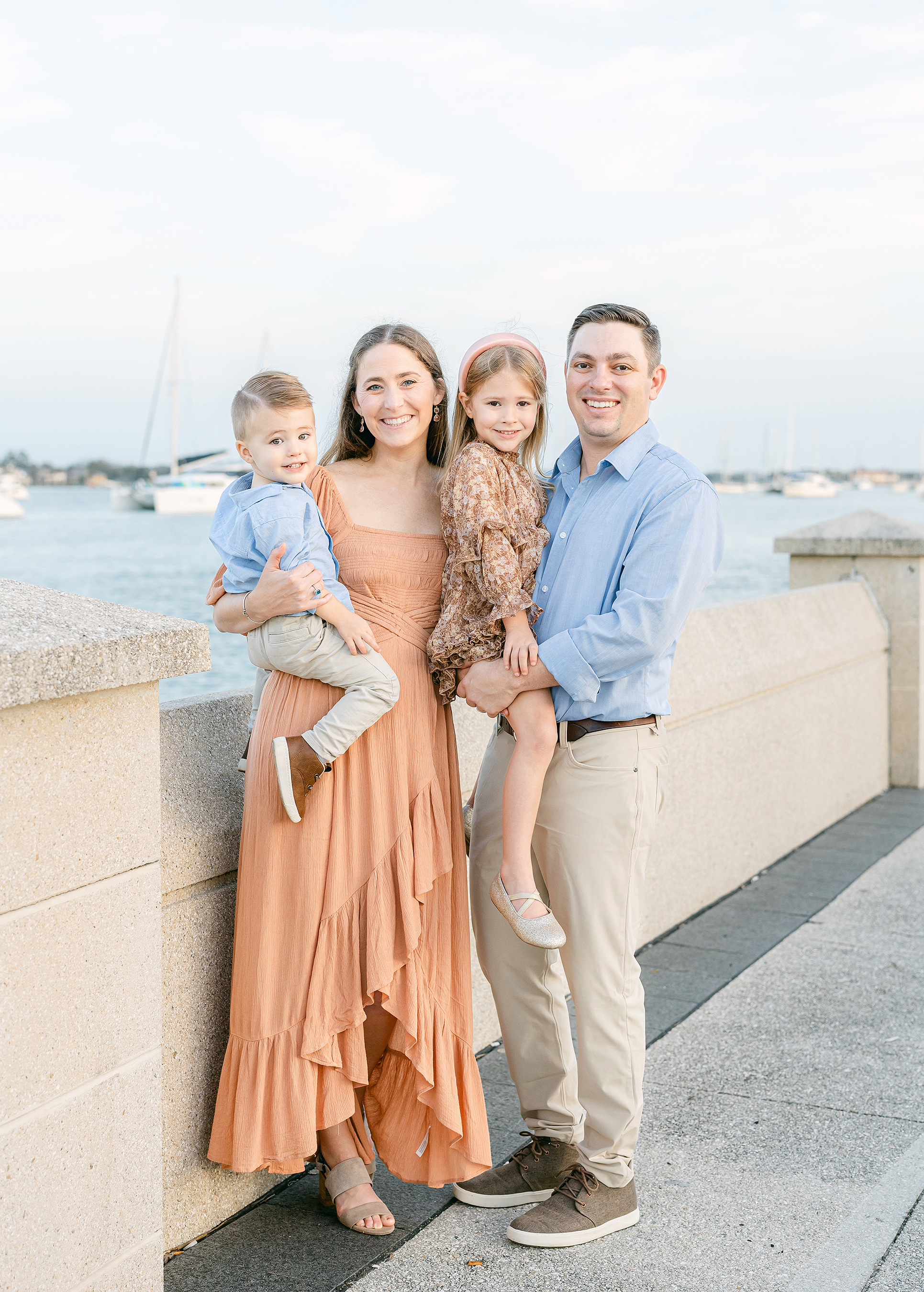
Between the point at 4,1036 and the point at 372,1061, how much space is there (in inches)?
48.0

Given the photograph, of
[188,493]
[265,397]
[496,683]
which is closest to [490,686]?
[496,683]

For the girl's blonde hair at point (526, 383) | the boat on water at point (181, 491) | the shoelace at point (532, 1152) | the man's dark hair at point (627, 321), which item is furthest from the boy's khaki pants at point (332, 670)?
the boat on water at point (181, 491)

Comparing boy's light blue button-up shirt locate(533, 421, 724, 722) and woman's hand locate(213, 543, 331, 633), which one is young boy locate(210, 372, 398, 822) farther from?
boy's light blue button-up shirt locate(533, 421, 724, 722)

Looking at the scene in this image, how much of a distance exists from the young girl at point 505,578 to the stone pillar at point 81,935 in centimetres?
77

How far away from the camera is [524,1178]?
3.20 m

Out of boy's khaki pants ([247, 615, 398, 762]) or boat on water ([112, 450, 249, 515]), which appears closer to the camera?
boy's khaki pants ([247, 615, 398, 762])

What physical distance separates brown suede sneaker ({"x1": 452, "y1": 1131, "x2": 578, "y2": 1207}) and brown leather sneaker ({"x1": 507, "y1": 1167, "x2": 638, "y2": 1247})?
9 centimetres

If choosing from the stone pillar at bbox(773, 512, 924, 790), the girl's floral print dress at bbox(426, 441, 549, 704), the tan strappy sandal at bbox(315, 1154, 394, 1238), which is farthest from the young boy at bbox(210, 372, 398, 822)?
the stone pillar at bbox(773, 512, 924, 790)

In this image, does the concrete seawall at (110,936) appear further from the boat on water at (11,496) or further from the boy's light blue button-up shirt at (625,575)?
the boat on water at (11,496)

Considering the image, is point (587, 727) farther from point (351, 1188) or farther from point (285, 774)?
point (351, 1188)

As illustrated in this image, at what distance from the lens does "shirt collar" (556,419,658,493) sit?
9.98 feet

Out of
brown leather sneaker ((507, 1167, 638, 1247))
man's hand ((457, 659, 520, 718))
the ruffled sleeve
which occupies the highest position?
the ruffled sleeve

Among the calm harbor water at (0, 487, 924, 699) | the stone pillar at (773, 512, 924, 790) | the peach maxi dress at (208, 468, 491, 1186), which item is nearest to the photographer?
the peach maxi dress at (208, 468, 491, 1186)

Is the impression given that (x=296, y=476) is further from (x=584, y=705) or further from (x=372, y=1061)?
(x=372, y=1061)
